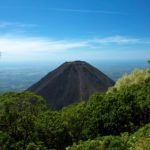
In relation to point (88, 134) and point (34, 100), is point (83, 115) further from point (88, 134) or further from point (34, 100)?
point (34, 100)

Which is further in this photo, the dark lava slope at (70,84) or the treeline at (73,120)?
the dark lava slope at (70,84)

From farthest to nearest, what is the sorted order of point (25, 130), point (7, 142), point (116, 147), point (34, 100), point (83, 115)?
point (34, 100) → point (83, 115) → point (25, 130) → point (7, 142) → point (116, 147)

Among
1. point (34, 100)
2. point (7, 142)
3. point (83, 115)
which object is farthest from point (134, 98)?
point (7, 142)

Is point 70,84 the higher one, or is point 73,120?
point 73,120

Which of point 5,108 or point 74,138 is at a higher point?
point 5,108

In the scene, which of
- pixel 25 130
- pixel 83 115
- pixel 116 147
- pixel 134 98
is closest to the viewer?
pixel 116 147

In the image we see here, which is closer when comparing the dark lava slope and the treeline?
the treeline

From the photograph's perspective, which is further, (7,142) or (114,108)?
(114,108)

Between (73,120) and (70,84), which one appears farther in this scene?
(70,84)
